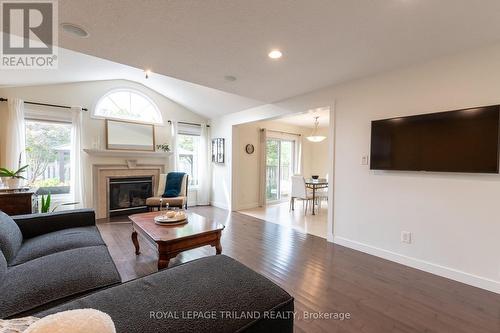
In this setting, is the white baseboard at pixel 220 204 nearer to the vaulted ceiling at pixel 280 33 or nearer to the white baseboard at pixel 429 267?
the white baseboard at pixel 429 267

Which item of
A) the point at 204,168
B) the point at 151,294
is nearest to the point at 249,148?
the point at 204,168

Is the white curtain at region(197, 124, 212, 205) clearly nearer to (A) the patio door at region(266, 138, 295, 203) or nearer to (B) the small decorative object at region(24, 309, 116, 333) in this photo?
(A) the patio door at region(266, 138, 295, 203)

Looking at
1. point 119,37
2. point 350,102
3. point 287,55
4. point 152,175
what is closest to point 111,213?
point 152,175

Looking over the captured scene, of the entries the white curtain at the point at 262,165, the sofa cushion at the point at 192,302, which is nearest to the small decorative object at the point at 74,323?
the sofa cushion at the point at 192,302

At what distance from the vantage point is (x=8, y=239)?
1.69 meters

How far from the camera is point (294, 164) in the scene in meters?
7.22

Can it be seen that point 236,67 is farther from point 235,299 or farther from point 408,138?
point 235,299

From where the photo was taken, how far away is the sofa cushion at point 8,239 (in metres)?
1.61

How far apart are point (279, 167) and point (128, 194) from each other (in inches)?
160

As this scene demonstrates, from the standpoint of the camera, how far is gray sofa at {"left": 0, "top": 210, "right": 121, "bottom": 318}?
119cm

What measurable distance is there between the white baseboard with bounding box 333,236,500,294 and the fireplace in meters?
4.29

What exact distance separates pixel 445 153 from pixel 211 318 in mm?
2738

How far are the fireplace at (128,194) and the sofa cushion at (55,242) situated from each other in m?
2.77

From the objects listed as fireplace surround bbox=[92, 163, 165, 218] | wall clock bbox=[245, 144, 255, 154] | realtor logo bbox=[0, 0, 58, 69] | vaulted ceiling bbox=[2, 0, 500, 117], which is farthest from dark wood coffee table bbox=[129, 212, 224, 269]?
wall clock bbox=[245, 144, 255, 154]
